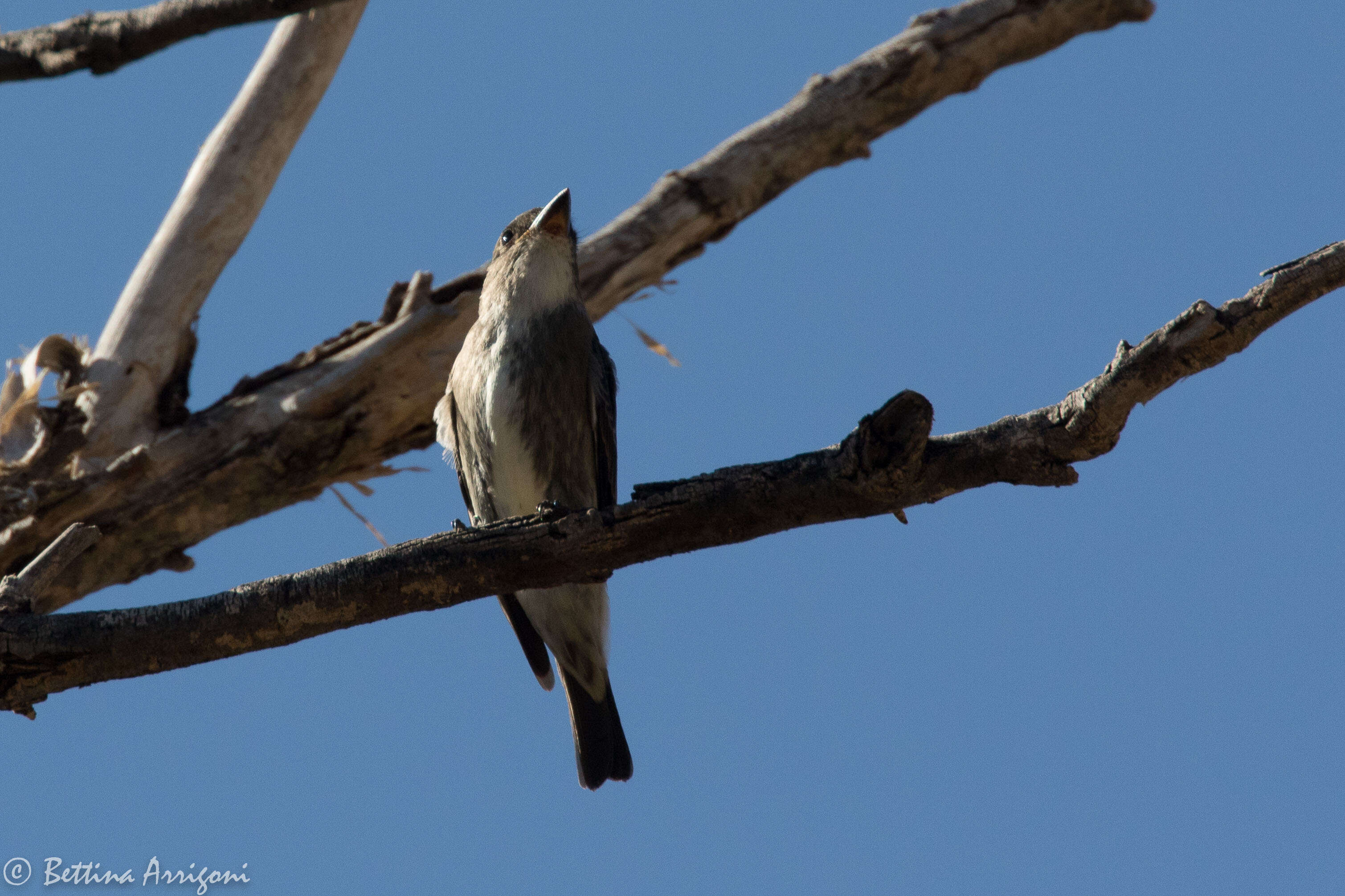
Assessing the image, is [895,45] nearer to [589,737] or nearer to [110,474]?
[589,737]

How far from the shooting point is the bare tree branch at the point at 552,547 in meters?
2.95

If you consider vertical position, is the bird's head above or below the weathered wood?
above

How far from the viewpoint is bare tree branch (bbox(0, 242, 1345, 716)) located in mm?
2953

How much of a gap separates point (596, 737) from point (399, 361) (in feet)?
6.89

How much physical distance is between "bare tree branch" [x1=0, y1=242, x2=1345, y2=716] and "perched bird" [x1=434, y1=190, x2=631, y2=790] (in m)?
1.65

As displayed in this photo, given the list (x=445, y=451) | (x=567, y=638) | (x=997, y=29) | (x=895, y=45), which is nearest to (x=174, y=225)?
(x=445, y=451)

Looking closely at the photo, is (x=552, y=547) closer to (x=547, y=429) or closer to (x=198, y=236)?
(x=547, y=429)

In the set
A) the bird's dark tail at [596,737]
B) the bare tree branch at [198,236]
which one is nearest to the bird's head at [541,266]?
the bare tree branch at [198,236]

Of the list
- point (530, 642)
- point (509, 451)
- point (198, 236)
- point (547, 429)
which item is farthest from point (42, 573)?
point (198, 236)

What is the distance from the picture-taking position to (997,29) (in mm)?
7316

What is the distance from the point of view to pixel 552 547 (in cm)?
334

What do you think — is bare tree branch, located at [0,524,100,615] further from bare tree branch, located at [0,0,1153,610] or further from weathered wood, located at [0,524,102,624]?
bare tree branch, located at [0,0,1153,610]

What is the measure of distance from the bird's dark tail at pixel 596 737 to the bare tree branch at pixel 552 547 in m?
2.25

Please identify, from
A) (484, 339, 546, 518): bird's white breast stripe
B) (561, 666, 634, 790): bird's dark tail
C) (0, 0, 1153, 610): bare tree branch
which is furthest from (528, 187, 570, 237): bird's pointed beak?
(561, 666, 634, 790): bird's dark tail
